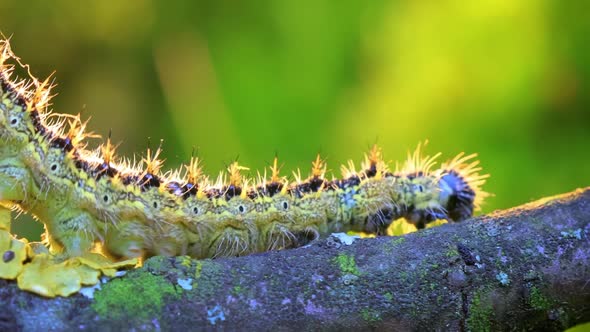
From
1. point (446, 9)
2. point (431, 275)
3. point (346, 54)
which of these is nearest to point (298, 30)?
point (346, 54)

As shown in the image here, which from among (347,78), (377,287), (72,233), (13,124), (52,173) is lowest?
(377,287)

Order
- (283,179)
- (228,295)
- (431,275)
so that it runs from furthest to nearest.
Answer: (283,179) → (431,275) → (228,295)

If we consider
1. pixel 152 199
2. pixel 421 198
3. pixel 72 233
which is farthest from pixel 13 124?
pixel 421 198

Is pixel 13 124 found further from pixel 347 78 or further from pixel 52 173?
pixel 347 78

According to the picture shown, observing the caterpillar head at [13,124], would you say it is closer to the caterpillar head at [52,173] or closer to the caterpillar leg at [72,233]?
the caterpillar head at [52,173]

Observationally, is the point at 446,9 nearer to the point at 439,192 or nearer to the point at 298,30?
the point at 298,30

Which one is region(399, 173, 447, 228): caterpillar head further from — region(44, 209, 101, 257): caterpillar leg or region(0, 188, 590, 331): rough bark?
region(44, 209, 101, 257): caterpillar leg
